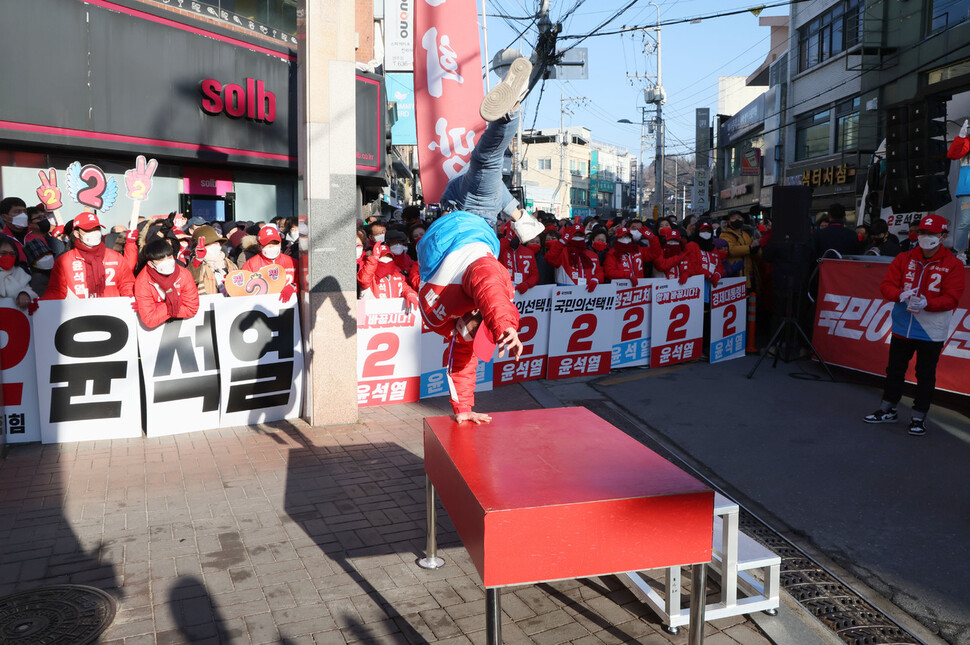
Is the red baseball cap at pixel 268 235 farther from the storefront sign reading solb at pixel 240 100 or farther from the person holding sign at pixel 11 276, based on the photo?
the storefront sign reading solb at pixel 240 100

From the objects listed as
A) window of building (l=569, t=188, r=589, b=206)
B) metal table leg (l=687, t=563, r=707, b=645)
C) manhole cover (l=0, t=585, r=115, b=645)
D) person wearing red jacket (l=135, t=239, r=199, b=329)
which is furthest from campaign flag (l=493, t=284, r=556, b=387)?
window of building (l=569, t=188, r=589, b=206)

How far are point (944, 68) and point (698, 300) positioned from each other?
1453 centimetres

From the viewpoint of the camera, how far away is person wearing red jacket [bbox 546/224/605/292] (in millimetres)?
10195

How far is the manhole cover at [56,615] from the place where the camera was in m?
3.37

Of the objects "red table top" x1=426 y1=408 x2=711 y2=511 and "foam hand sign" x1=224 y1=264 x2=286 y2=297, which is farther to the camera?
"foam hand sign" x1=224 y1=264 x2=286 y2=297

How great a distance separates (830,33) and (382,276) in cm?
2680

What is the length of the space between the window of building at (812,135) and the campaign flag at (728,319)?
67.8 ft

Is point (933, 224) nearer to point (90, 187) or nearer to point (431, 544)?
point (431, 544)

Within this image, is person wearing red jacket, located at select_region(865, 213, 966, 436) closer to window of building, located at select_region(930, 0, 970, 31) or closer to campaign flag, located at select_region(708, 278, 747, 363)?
campaign flag, located at select_region(708, 278, 747, 363)

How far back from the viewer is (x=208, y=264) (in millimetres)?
8156

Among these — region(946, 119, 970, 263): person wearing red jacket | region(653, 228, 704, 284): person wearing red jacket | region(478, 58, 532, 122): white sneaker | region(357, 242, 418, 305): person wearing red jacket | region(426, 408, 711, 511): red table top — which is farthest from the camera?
region(946, 119, 970, 263): person wearing red jacket

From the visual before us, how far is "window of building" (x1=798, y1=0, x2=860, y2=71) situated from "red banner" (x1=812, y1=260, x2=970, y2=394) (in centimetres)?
1914

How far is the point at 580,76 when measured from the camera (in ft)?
93.1

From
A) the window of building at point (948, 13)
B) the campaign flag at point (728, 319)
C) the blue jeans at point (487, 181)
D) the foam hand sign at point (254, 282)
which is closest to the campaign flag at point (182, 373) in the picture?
the foam hand sign at point (254, 282)
